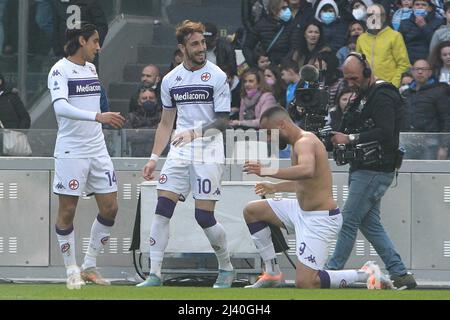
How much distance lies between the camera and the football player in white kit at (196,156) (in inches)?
552

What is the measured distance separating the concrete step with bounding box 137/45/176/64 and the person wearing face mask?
10.1ft

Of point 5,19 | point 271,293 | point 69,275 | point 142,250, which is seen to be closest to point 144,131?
point 142,250

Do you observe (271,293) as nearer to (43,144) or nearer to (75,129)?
(75,129)

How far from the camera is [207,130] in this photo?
1405 cm

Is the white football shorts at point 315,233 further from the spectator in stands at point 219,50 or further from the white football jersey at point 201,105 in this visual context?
the spectator in stands at point 219,50

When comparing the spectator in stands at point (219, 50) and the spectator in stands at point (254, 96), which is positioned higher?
the spectator in stands at point (219, 50)

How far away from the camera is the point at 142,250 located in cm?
1520

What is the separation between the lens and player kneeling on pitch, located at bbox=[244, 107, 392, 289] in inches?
529

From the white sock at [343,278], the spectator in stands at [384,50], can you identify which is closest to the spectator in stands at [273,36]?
the spectator in stands at [384,50]

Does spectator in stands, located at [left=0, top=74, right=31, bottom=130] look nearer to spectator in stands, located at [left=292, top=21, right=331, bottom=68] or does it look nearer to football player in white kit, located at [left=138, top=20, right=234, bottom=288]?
spectator in stands, located at [left=292, top=21, right=331, bottom=68]

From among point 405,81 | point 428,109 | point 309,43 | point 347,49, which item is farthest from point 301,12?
point 428,109

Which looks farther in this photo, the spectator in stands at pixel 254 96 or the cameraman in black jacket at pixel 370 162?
the spectator in stands at pixel 254 96

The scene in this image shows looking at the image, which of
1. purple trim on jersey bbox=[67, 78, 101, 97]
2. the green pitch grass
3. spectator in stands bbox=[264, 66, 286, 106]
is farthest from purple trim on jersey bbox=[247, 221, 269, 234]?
spectator in stands bbox=[264, 66, 286, 106]

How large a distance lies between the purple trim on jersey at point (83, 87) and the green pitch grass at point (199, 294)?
6.16ft
